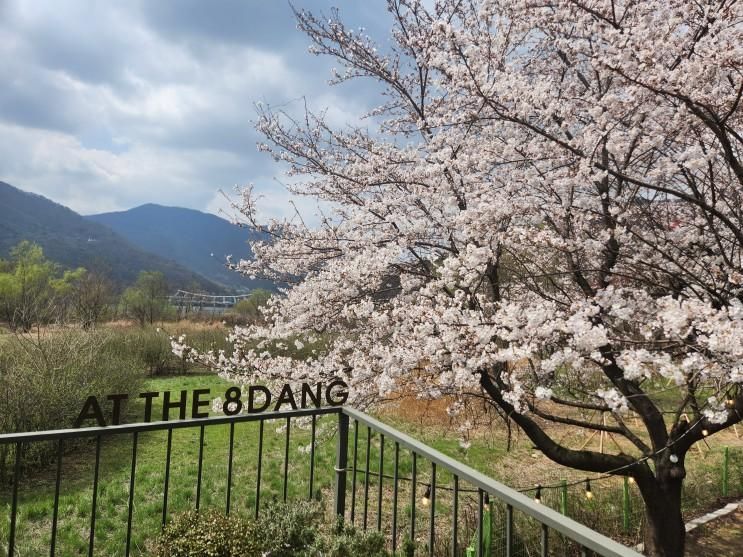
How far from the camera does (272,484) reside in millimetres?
6887

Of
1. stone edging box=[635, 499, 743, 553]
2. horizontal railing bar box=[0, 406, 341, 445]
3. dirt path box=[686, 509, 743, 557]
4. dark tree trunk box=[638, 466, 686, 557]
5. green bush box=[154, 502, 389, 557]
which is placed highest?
horizontal railing bar box=[0, 406, 341, 445]

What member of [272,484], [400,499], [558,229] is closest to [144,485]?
[272,484]

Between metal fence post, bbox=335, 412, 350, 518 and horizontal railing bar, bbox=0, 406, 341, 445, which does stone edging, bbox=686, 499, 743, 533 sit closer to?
metal fence post, bbox=335, 412, 350, 518

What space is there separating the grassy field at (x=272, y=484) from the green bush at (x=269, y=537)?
3.84ft

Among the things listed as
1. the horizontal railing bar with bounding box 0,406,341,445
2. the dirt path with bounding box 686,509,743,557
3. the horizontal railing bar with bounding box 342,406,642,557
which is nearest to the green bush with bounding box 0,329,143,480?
the horizontal railing bar with bounding box 0,406,341,445

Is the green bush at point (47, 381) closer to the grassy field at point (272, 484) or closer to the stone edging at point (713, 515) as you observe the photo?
the grassy field at point (272, 484)

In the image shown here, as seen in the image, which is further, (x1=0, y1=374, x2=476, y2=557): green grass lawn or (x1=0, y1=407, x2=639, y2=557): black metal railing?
(x1=0, y1=374, x2=476, y2=557): green grass lawn

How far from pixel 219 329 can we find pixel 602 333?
70.3 feet

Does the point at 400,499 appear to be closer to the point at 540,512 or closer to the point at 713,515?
the point at 713,515

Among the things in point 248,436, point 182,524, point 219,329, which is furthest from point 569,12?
point 219,329

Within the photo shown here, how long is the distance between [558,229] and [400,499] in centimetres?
431

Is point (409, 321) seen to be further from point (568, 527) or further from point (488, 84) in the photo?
point (568, 527)

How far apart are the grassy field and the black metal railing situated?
0.05m

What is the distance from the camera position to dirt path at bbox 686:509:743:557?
18.4ft
